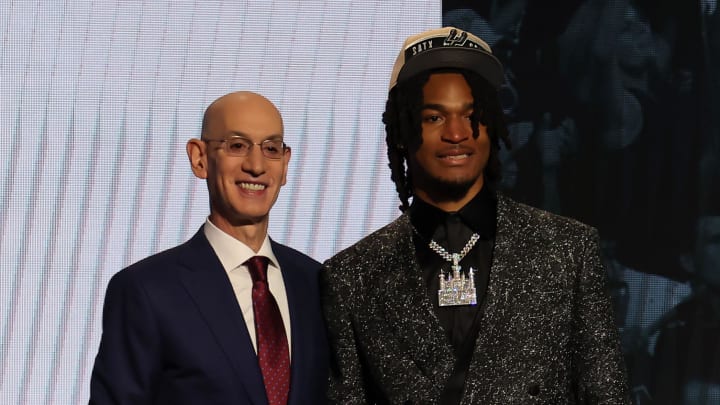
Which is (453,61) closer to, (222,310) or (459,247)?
(459,247)

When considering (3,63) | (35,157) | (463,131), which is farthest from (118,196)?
(463,131)

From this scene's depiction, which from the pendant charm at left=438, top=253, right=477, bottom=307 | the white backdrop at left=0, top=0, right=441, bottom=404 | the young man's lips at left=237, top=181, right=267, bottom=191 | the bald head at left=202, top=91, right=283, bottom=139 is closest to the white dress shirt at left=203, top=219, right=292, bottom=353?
the young man's lips at left=237, top=181, right=267, bottom=191

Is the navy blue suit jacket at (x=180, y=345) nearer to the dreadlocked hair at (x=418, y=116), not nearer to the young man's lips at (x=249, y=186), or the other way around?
the young man's lips at (x=249, y=186)

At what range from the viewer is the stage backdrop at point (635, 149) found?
12.4 ft

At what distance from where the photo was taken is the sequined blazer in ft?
7.24

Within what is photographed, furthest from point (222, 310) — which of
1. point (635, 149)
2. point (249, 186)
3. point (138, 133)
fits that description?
point (635, 149)

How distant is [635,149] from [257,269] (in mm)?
1901

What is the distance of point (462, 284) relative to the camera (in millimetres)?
2289

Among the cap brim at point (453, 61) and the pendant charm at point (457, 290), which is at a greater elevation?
the cap brim at point (453, 61)

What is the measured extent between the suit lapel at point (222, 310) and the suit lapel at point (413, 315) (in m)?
0.30

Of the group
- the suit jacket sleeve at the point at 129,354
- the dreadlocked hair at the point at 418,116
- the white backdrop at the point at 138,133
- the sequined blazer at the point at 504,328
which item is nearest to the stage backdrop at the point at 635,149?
the white backdrop at the point at 138,133

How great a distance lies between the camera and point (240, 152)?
2342 mm

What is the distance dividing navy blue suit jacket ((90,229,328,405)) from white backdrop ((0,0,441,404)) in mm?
1338

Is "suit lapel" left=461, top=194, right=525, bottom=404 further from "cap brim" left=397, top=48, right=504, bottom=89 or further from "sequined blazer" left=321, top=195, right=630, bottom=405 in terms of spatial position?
"cap brim" left=397, top=48, right=504, bottom=89
